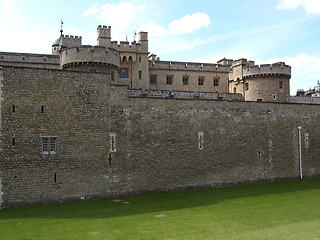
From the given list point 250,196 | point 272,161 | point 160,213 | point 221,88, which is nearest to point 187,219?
point 160,213

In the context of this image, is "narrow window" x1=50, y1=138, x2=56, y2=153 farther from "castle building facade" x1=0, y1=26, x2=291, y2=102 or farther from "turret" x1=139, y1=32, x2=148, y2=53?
"turret" x1=139, y1=32, x2=148, y2=53

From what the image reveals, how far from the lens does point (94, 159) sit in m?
24.5

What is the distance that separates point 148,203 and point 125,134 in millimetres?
5257

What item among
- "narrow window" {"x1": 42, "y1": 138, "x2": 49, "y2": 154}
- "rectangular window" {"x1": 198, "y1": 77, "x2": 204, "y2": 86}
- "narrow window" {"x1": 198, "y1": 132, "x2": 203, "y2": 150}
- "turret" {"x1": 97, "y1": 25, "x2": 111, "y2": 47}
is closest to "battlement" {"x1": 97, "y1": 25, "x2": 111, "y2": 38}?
"turret" {"x1": 97, "y1": 25, "x2": 111, "y2": 47}

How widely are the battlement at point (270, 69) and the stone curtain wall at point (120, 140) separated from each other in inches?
241

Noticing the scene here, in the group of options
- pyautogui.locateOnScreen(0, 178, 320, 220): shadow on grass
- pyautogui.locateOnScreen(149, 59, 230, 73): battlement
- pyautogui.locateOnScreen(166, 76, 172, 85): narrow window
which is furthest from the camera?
pyautogui.locateOnScreen(166, 76, 172, 85): narrow window

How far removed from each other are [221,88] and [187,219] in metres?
29.1

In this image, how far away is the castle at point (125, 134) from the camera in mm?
22547

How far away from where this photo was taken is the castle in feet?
74.0

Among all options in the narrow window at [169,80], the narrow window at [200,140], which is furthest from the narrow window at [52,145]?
the narrow window at [169,80]

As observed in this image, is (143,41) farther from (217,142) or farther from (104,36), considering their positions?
(217,142)

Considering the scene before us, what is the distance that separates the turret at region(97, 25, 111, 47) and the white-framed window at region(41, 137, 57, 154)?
1899cm

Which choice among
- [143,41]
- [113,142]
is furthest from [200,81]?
[113,142]

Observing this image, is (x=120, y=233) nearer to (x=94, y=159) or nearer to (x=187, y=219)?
(x=187, y=219)
